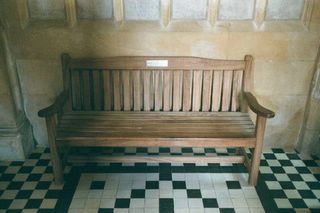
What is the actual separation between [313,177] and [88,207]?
2.65 m

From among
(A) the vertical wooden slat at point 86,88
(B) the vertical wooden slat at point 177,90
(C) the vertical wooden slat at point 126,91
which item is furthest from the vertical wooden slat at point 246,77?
(A) the vertical wooden slat at point 86,88

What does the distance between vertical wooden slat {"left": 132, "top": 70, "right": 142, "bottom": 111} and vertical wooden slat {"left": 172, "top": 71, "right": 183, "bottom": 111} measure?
42cm

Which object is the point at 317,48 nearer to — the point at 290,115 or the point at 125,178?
the point at 290,115

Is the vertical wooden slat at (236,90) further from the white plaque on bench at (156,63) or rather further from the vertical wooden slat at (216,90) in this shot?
the white plaque on bench at (156,63)

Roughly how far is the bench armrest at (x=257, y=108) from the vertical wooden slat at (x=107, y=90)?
163 centimetres

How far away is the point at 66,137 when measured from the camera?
3377mm

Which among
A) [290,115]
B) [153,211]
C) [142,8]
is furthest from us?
[290,115]

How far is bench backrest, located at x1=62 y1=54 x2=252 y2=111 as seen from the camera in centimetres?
371

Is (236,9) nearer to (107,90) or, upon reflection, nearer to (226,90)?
(226,90)

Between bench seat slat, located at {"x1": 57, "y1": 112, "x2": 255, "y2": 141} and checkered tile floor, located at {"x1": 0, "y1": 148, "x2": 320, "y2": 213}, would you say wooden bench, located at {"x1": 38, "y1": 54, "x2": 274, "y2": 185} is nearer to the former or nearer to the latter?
bench seat slat, located at {"x1": 57, "y1": 112, "x2": 255, "y2": 141}

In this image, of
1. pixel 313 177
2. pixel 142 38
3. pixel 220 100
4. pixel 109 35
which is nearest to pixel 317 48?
pixel 220 100

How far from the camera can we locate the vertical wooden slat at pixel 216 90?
3770mm

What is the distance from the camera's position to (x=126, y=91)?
3.80m

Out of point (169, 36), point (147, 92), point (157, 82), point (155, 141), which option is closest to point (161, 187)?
point (155, 141)
